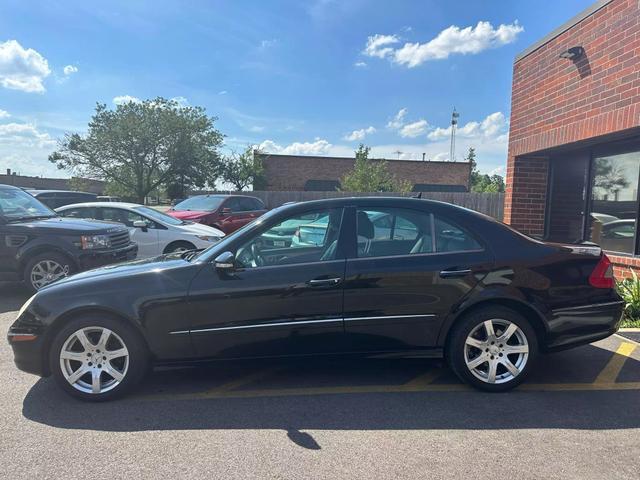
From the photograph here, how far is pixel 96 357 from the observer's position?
12.0 feet

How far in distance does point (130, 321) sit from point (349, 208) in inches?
76.5

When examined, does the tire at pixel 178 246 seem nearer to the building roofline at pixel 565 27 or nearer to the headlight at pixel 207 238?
the headlight at pixel 207 238

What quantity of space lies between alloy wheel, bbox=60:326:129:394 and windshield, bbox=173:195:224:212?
9.11 metres

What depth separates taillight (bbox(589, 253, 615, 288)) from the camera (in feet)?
12.6

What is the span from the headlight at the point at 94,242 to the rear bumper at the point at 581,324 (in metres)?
6.26

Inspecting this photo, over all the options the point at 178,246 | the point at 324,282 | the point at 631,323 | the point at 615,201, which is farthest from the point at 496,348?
the point at 178,246

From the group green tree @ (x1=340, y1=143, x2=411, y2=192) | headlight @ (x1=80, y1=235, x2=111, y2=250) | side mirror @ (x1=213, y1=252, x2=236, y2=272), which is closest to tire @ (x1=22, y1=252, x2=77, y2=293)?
headlight @ (x1=80, y1=235, x2=111, y2=250)

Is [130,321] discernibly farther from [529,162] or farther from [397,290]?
[529,162]

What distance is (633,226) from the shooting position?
677 centimetres

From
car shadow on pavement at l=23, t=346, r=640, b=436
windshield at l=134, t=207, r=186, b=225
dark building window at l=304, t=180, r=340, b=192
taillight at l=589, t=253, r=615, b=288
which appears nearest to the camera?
car shadow on pavement at l=23, t=346, r=640, b=436

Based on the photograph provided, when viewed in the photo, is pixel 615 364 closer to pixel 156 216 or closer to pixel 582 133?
pixel 582 133

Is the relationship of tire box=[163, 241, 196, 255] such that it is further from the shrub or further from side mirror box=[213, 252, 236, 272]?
the shrub

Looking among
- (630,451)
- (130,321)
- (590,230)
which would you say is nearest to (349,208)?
(130,321)

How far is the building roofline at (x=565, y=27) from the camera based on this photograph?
21.9 feet
